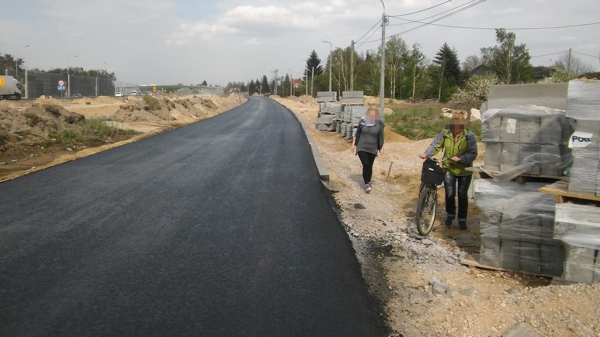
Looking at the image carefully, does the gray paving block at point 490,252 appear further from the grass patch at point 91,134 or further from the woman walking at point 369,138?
the grass patch at point 91,134

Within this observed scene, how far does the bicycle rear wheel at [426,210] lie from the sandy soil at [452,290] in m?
0.15

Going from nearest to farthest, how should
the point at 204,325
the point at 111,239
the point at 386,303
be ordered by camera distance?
the point at 204,325
the point at 386,303
the point at 111,239

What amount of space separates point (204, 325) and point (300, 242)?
7.80ft

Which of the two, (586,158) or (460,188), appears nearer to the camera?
(586,158)

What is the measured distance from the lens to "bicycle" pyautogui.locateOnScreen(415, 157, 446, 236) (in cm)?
650

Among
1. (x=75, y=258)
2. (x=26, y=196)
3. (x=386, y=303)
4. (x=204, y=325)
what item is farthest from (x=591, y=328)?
(x=26, y=196)

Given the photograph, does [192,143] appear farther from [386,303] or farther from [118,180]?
[386,303]

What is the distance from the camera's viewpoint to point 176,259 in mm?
5367

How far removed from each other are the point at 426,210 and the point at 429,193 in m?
0.24

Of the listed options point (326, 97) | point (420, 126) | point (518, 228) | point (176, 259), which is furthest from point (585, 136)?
point (326, 97)

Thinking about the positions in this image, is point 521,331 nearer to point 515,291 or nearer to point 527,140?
point 515,291

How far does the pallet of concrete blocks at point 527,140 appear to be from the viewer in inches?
198

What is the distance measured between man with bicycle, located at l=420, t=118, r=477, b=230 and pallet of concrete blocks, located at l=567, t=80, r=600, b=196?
6.90 ft

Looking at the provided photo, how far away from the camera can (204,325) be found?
12.6ft
